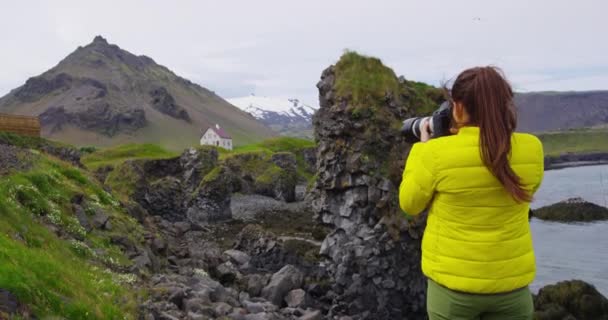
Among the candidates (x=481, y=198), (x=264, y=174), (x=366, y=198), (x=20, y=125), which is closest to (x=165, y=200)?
(x=20, y=125)

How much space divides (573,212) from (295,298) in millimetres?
53016

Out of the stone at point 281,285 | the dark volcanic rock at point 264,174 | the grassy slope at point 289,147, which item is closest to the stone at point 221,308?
the stone at point 281,285

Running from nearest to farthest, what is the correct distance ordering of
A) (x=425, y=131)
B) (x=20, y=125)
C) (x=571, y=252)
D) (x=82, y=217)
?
(x=425, y=131), (x=82, y=217), (x=20, y=125), (x=571, y=252)

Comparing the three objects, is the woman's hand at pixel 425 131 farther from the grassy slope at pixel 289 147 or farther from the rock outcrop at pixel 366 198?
the grassy slope at pixel 289 147

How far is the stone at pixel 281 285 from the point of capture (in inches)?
1014

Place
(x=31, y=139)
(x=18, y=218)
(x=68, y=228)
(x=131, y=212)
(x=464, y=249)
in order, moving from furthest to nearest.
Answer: (x=31, y=139) < (x=131, y=212) < (x=68, y=228) < (x=18, y=218) < (x=464, y=249)

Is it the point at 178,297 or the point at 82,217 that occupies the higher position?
the point at 82,217

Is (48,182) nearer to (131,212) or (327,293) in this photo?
(131,212)

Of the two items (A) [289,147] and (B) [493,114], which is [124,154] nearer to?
(A) [289,147]

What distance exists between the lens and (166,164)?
79688 millimetres

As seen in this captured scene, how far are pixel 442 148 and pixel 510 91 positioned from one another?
2.85 feet

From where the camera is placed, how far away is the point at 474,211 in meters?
4.84

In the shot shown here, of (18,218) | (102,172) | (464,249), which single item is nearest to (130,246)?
(18,218)

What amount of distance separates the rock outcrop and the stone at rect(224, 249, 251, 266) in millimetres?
9086
